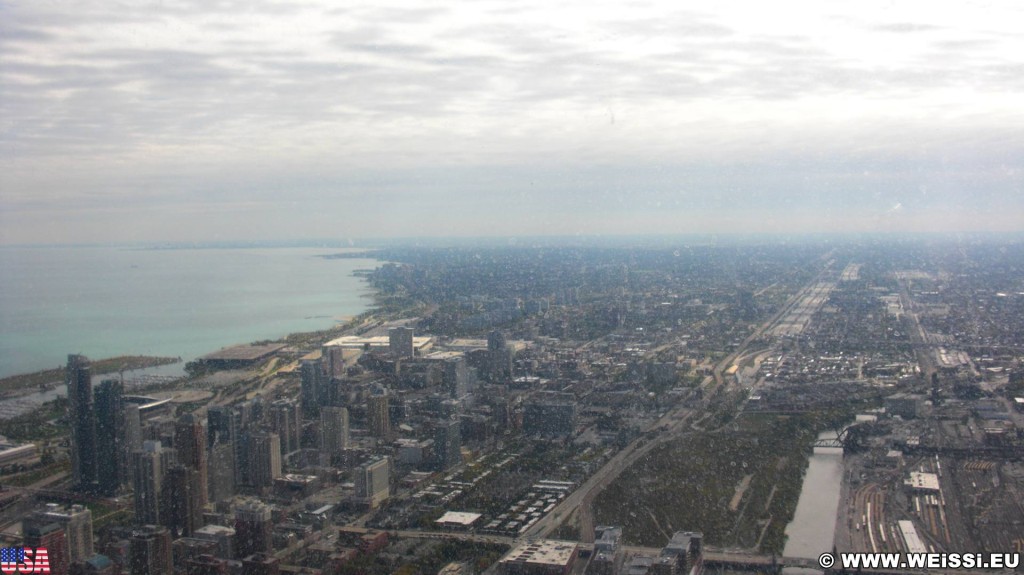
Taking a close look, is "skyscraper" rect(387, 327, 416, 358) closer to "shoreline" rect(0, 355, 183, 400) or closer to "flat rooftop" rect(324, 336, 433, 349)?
"flat rooftop" rect(324, 336, 433, 349)

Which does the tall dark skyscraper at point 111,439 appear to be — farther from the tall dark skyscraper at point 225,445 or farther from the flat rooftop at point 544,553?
the flat rooftop at point 544,553

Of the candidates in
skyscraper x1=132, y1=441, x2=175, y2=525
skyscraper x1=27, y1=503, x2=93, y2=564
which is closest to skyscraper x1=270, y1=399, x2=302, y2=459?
skyscraper x1=132, y1=441, x2=175, y2=525

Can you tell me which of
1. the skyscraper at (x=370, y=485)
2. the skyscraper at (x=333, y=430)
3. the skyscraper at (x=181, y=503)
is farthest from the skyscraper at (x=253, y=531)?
the skyscraper at (x=333, y=430)

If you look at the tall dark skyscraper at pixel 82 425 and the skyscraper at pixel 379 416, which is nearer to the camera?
the tall dark skyscraper at pixel 82 425

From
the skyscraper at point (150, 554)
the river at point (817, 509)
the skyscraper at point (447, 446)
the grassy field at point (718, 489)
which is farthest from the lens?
the skyscraper at point (447, 446)

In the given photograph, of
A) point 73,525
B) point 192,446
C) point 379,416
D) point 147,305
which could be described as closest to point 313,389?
point 379,416

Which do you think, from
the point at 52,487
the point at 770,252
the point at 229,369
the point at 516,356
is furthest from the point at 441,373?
the point at 770,252

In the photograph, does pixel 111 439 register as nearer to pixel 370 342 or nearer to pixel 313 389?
pixel 313 389
